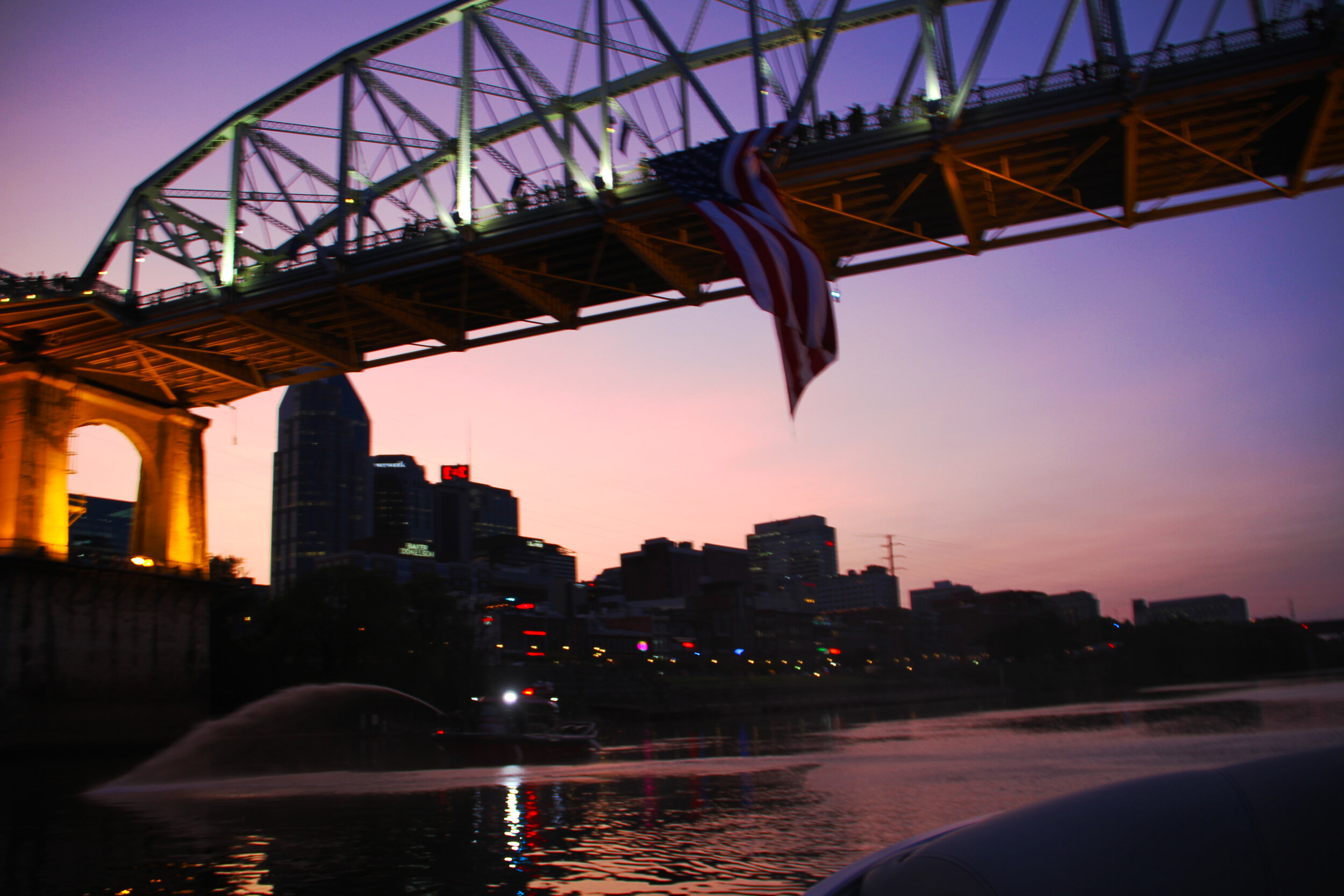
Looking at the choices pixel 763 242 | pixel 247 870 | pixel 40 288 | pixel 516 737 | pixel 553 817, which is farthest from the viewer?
pixel 40 288

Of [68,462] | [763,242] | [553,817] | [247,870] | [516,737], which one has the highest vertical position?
[68,462]

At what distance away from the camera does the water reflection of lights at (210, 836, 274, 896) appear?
12773 millimetres

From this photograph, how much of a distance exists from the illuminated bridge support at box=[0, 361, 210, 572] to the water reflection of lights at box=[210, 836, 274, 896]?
37501 mm

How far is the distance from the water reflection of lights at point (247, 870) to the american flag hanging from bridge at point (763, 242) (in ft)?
36.3

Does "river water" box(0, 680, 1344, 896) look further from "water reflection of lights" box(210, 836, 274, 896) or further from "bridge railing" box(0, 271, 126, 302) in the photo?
"bridge railing" box(0, 271, 126, 302)

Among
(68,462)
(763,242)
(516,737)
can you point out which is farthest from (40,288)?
(763,242)

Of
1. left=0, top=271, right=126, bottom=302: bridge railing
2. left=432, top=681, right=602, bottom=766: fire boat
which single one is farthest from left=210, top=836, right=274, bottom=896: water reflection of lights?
left=0, top=271, right=126, bottom=302: bridge railing

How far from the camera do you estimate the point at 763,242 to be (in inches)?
947

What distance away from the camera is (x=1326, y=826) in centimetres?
371

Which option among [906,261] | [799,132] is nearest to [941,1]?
[799,132]

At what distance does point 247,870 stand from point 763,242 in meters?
16.9

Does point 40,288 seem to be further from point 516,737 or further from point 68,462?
point 516,737

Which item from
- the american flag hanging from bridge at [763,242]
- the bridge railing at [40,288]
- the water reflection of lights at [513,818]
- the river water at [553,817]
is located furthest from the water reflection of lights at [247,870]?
the bridge railing at [40,288]

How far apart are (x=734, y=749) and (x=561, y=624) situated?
111m
